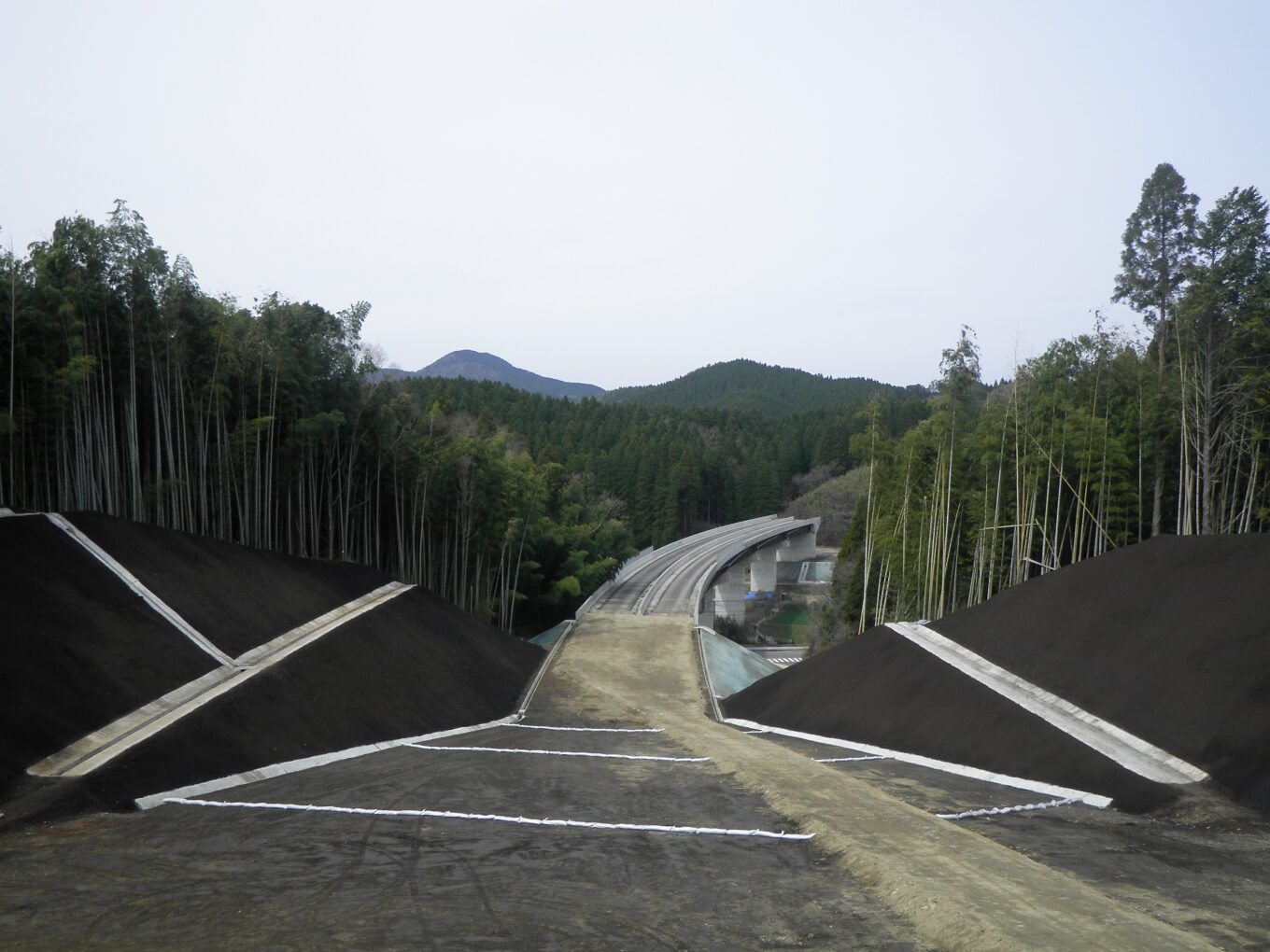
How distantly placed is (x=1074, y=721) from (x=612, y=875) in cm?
697

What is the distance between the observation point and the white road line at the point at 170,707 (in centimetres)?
876

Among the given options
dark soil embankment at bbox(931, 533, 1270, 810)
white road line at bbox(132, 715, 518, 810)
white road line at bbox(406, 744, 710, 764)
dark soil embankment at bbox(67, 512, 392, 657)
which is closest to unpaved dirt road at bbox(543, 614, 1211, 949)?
white road line at bbox(406, 744, 710, 764)

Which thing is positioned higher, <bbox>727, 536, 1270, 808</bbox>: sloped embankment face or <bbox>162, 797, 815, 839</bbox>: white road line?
<bbox>727, 536, 1270, 808</bbox>: sloped embankment face

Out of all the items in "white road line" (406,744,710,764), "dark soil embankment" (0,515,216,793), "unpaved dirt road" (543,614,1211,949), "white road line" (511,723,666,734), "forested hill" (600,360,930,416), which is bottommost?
"white road line" (511,723,666,734)

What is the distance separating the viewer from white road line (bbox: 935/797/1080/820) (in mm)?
8133

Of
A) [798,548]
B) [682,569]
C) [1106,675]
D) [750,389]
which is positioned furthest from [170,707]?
[750,389]

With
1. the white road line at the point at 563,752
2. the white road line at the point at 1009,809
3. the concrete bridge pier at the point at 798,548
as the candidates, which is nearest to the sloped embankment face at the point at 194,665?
the white road line at the point at 563,752

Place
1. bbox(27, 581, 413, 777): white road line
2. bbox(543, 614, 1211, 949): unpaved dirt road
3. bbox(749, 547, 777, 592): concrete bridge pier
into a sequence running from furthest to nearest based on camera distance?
bbox(749, 547, 777, 592): concrete bridge pier → bbox(27, 581, 413, 777): white road line → bbox(543, 614, 1211, 949): unpaved dirt road

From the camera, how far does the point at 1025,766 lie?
393 inches

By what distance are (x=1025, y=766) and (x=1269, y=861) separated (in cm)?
354

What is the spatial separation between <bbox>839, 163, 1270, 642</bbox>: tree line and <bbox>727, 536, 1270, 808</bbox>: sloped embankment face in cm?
483

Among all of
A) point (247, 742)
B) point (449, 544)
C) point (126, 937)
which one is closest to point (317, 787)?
point (247, 742)

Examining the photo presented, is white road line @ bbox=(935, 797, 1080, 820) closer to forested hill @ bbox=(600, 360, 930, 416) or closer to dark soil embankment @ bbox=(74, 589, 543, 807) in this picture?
dark soil embankment @ bbox=(74, 589, 543, 807)

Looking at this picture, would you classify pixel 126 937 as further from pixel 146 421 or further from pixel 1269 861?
pixel 146 421
